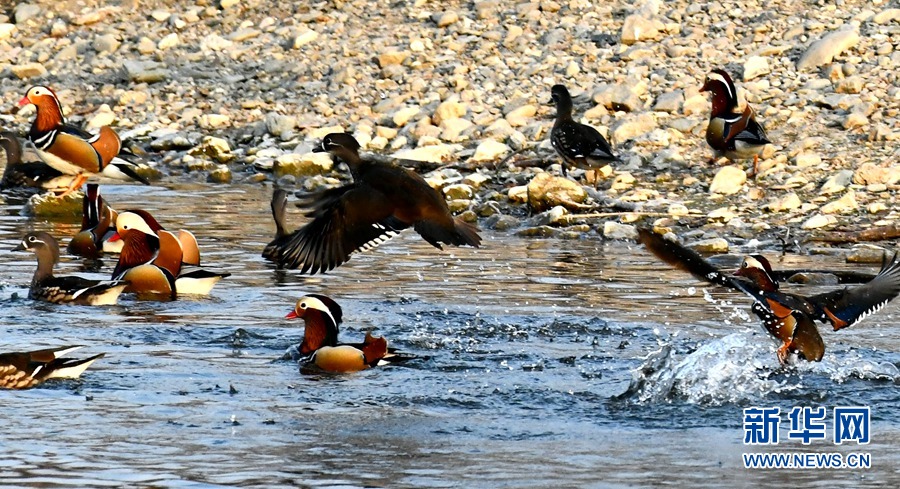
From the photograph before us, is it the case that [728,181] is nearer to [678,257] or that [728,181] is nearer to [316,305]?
[316,305]

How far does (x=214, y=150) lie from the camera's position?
1822 cm

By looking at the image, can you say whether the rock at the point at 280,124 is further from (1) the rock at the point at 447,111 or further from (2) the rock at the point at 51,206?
(2) the rock at the point at 51,206

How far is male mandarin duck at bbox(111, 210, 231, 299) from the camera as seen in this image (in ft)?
37.0

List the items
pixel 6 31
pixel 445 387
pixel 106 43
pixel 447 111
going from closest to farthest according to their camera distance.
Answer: pixel 445 387
pixel 447 111
pixel 106 43
pixel 6 31

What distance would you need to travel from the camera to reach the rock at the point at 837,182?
46.5 feet

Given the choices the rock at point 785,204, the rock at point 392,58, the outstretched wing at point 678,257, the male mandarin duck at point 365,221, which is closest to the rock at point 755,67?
the rock at point 785,204

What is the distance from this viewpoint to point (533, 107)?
57.6 ft

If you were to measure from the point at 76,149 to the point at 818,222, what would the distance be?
6.98 meters

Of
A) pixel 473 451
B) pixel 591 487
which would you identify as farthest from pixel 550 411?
pixel 591 487

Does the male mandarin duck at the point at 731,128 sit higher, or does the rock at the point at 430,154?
the male mandarin duck at the point at 731,128

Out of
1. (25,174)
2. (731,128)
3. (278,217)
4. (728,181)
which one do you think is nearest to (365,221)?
(278,217)

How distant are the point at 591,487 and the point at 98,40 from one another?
679 inches

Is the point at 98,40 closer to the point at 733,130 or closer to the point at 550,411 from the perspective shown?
the point at 733,130

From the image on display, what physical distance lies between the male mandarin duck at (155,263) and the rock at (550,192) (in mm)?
3561
